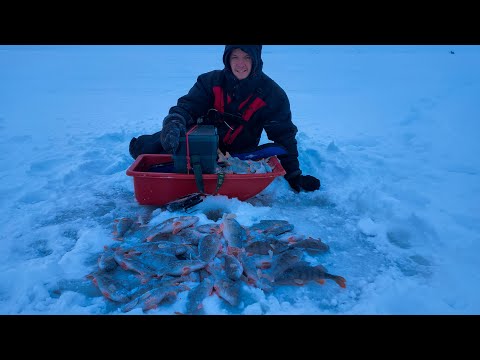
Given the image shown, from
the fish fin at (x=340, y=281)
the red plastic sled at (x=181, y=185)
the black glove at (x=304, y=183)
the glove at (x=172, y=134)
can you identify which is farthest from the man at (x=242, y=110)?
the fish fin at (x=340, y=281)

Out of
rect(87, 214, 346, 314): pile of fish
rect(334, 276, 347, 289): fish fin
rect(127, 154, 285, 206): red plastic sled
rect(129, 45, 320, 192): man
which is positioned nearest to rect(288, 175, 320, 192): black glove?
rect(129, 45, 320, 192): man

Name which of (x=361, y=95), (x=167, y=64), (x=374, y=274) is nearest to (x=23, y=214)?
(x=374, y=274)

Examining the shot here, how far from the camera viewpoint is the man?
396 cm

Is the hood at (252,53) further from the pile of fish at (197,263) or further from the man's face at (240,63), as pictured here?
the pile of fish at (197,263)

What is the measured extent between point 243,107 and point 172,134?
1.08 metres

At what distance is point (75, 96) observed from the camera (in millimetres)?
8828

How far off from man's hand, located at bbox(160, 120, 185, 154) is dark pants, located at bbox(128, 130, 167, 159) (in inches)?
26.5

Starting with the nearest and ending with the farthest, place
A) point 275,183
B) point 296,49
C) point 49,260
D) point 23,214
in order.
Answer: point 49,260
point 23,214
point 275,183
point 296,49

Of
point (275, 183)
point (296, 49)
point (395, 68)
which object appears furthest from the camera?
point (296, 49)

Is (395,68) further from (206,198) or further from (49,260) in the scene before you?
(49,260)

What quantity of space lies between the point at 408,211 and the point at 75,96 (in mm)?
8483

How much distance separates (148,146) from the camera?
416 cm

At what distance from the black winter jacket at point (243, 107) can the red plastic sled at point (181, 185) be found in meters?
0.60

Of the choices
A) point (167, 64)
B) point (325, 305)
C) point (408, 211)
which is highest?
point (167, 64)
